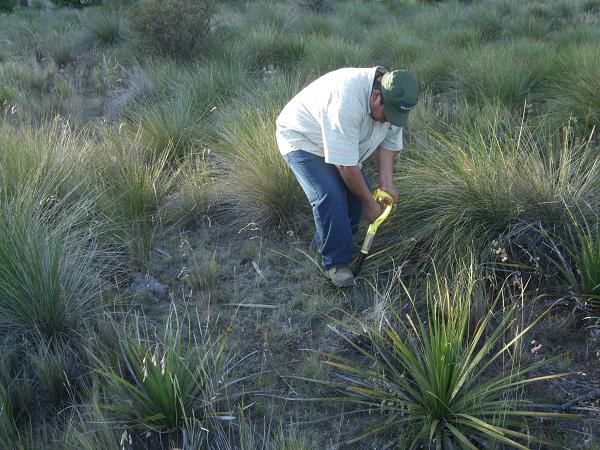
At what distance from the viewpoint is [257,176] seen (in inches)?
189

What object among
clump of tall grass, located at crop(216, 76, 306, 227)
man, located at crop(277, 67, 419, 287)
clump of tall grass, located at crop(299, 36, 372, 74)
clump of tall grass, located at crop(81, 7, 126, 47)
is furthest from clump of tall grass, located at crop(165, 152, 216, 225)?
clump of tall grass, located at crop(81, 7, 126, 47)

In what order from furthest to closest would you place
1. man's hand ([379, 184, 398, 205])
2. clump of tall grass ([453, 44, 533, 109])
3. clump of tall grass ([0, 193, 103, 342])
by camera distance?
Answer: 1. clump of tall grass ([453, 44, 533, 109])
2. man's hand ([379, 184, 398, 205])
3. clump of tall grass ([0, 193, 103, 342])

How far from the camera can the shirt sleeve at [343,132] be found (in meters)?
3.57

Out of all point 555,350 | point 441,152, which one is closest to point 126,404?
point 555,350

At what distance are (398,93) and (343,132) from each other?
0.35 meters

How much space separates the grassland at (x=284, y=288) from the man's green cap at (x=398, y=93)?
2.64ft

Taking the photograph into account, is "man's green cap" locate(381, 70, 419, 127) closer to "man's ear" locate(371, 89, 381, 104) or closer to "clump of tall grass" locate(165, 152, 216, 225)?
"man's ear" locate(371, 89, 381, 104)

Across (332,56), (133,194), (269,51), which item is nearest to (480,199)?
(133,194)

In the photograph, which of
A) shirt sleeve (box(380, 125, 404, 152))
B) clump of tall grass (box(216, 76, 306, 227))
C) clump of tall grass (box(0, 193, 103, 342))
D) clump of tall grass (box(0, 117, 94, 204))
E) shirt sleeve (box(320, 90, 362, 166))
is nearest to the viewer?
clump of tall grass (box(0, 193, 103, 342))

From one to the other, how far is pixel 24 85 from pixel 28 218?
4992mm

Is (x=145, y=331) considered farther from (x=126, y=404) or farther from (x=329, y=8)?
(x=329, y=8)

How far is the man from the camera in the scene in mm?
3576

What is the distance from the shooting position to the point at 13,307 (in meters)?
3.44

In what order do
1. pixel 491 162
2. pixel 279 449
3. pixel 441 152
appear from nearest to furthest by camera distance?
pixel 279 449 → pixel 491 162 → pixel 441 152
